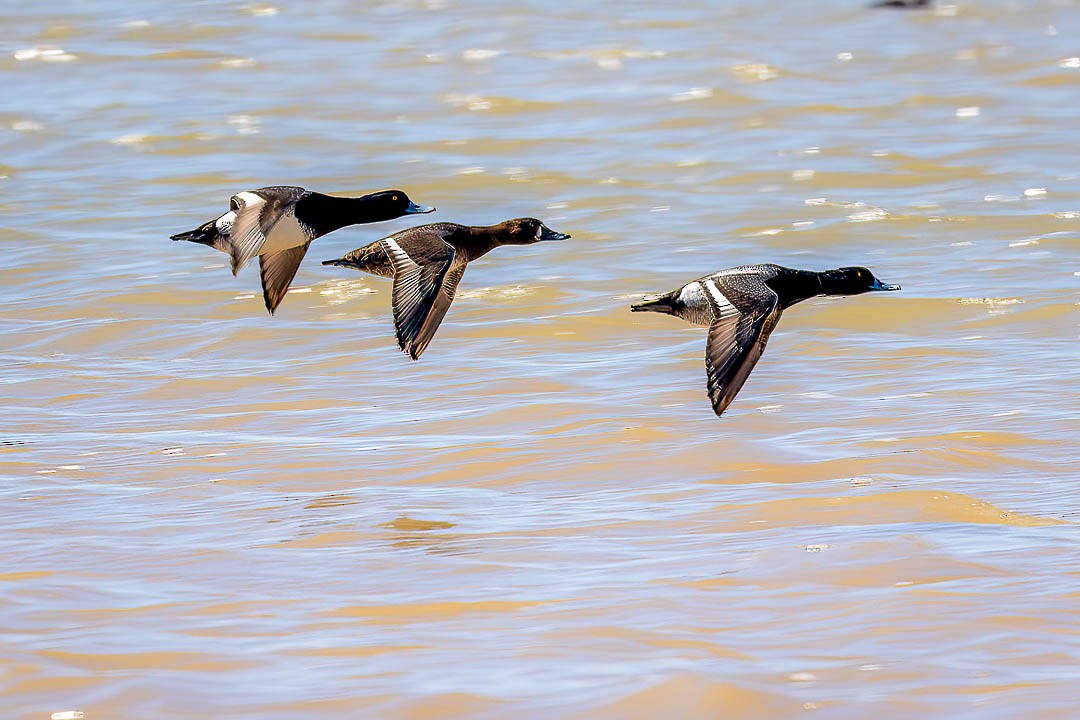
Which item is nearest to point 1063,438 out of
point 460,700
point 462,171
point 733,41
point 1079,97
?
point 460,700

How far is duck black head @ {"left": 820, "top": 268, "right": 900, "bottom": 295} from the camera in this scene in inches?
304

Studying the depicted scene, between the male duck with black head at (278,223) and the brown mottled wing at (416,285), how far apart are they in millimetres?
248

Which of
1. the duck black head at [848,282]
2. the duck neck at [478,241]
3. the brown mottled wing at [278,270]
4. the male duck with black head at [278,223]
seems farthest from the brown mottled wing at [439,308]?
the duck black head at [848,282]

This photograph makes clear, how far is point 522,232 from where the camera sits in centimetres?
835

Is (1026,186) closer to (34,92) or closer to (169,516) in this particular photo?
(169,516)

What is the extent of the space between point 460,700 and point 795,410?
3830 mm

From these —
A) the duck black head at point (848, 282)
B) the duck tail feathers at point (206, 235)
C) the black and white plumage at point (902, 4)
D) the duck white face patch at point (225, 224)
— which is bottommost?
the black and white plumage at point (902, 4)

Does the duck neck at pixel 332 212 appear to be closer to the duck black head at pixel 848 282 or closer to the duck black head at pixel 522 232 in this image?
the duck black head at pixel 522 232

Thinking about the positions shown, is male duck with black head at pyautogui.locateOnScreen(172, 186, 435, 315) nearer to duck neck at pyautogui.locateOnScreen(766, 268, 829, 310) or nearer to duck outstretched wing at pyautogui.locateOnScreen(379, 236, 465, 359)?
duck outstretched wing at pyautogui.locateOnScreen(379, 236, 465, 359)

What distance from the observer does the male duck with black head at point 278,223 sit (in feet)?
25.6

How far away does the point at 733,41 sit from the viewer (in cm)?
2047

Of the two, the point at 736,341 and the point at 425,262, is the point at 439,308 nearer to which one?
the point at 425,262

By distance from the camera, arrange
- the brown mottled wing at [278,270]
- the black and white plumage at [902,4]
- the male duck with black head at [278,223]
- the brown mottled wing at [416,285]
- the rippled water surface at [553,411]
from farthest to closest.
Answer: the black and white plumage at [902,4]
the brown mottled wing at [278,270]
the male duck with black head at [278,223]
the brown mottled wing at [416,285]
the rippled water surface at [553,411]

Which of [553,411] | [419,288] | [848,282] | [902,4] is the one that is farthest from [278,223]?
[902,4]
